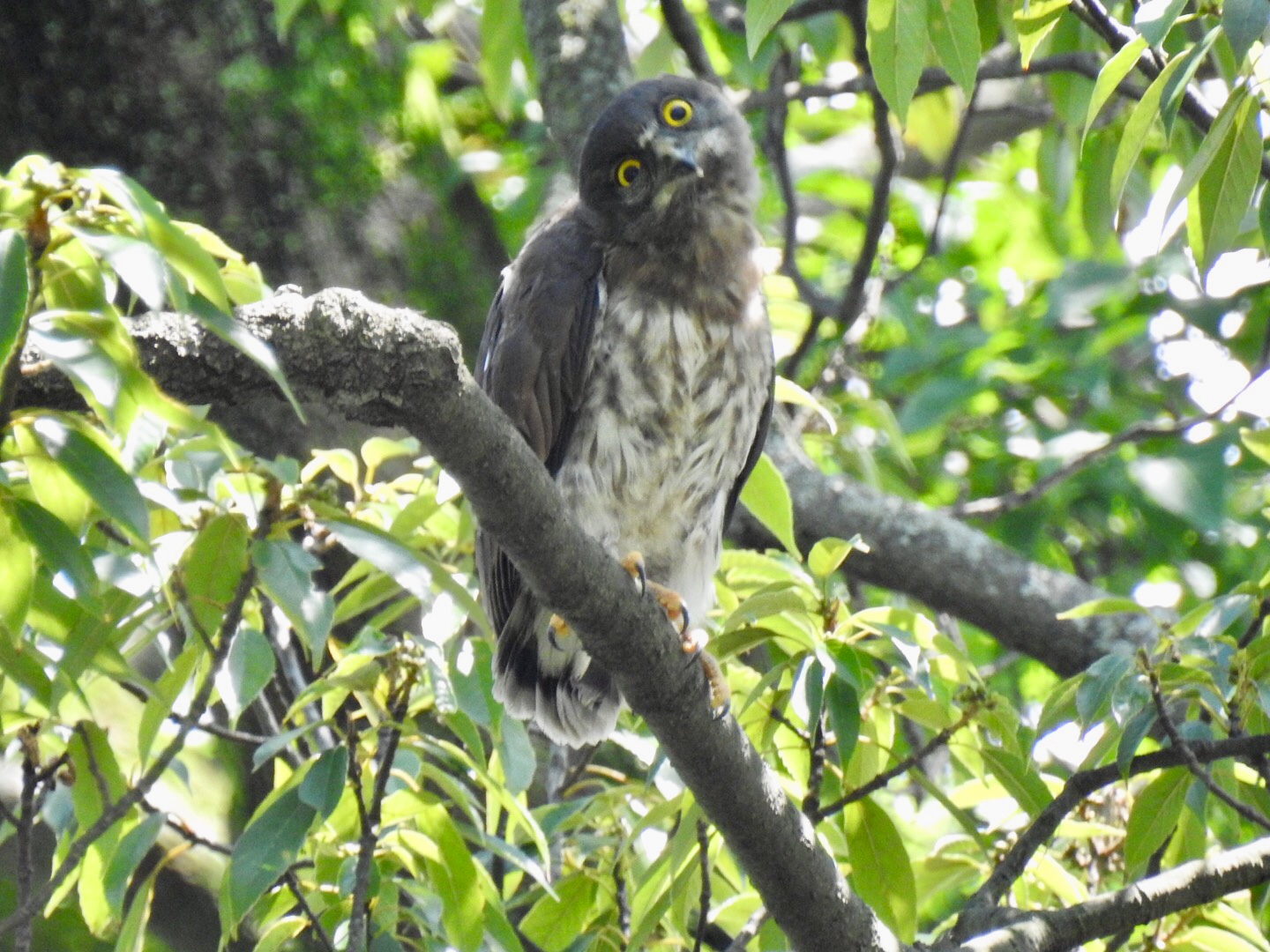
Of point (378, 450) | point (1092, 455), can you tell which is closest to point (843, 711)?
point (378, 450)

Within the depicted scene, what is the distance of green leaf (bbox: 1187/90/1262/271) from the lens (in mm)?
2215

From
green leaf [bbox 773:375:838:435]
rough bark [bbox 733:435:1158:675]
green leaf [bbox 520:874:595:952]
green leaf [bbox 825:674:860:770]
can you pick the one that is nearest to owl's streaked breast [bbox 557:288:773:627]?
green leaf [bbox 773:375:838:435]

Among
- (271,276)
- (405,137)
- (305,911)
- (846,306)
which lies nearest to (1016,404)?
(846,306)

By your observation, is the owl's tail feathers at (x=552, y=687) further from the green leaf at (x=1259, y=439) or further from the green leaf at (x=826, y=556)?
the green leaf at (x=1259, y=439)

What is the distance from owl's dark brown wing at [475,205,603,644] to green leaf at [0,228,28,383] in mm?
1645

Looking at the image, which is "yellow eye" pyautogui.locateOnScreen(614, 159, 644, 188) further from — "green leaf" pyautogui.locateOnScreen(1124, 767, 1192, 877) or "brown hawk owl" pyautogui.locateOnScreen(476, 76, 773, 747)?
"green leaf" pyautogui.locateOnScreen(1124, 767, 1192, 877)

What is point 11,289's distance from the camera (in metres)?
1.49

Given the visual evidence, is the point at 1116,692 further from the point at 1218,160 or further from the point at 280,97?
the point at 280,97

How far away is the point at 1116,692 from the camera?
2330 mm

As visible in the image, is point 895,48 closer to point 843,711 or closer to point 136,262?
point 843,711

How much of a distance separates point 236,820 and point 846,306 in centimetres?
225

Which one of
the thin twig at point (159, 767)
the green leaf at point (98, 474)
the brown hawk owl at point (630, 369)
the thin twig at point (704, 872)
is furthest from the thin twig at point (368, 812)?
the green leaf at point (98, 474)

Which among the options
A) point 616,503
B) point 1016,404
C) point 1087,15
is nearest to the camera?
point 1087,15

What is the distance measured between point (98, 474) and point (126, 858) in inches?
38.3
